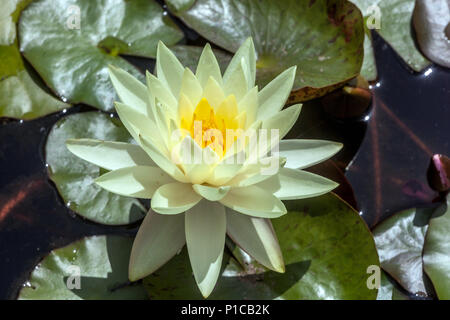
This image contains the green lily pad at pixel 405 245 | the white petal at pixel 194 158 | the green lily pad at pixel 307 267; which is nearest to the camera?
the white petal at pixel 194 158

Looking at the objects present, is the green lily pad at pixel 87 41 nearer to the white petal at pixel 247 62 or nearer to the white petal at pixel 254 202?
the white petal at pixel 247 62

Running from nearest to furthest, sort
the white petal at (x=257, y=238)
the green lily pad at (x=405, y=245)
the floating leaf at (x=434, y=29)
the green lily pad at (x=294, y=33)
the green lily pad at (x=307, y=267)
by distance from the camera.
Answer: the white petal at (x=257, y=238) < the green lily pad at (x=307, y=267) < the green lily pad at (x=405, y=245) < the green lily pad at (x=294, y=33) < the floating leaf at (x=434, y=29)

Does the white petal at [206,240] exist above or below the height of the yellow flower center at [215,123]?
below

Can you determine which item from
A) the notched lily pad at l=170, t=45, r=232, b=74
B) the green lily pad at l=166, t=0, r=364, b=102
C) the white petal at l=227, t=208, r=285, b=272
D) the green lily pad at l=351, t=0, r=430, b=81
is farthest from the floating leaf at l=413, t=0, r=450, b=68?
the white petal at l=227, t=208, r=285, b=272

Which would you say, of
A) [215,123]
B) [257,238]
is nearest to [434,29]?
[215,123]

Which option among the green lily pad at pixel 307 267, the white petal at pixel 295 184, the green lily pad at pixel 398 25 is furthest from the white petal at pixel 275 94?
the green lily pad at pixel 398 25

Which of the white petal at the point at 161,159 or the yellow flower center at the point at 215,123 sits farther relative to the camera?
the yellow flower center at the point at 215,123

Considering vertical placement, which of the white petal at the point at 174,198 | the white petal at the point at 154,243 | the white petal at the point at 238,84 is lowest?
the white petal at the point at 154,243

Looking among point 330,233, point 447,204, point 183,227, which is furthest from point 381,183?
point 183,227
